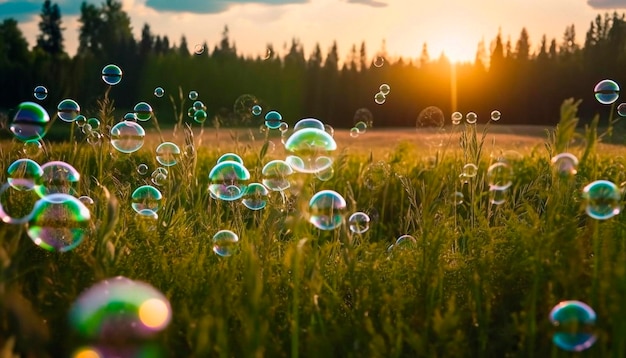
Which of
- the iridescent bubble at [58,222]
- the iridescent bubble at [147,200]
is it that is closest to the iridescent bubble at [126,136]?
the iridescent bubble at [147,200]

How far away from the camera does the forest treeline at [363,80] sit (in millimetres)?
43219

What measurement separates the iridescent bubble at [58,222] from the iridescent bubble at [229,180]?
107cm

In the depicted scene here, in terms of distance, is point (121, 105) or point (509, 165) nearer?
point (509, 165)

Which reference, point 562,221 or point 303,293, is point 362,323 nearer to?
point 303,293

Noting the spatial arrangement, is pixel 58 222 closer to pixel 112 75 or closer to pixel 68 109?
pixel 68 109

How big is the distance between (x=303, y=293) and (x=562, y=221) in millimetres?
1200

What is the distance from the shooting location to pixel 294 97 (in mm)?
48188

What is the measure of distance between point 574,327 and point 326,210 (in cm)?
139

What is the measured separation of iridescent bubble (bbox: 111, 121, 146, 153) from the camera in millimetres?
4660

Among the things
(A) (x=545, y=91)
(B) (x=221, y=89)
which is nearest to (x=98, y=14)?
(B) (x=221, y=89)

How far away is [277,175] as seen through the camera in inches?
159

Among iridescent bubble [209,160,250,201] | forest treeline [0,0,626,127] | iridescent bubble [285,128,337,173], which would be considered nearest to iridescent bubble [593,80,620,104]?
iridescent bubble [285,128,337,173]

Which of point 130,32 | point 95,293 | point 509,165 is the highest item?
point 130,32

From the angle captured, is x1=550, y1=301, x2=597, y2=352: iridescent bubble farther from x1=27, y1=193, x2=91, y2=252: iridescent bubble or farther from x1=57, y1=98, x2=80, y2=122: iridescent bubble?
x1=57, y1=98, x2=80, y2=122: iridescent bubble
